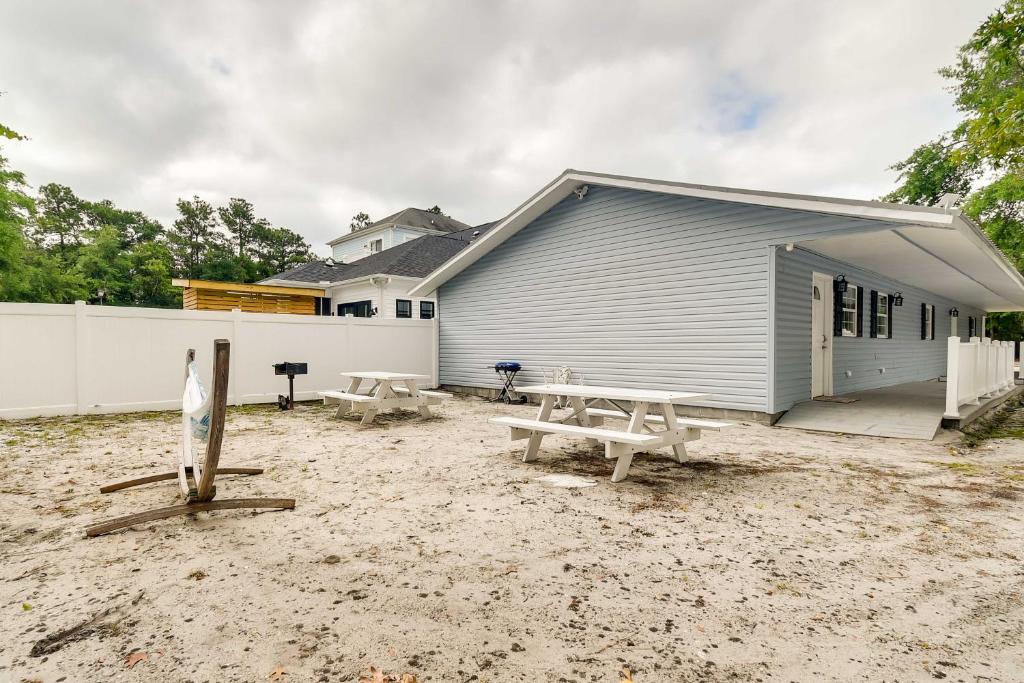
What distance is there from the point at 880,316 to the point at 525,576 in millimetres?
12898

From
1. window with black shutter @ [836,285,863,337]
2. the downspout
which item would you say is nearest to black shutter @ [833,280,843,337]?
window with black shutter @ [836,285,863,337]

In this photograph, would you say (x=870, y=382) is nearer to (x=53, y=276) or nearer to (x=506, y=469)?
(x=506, y=469)

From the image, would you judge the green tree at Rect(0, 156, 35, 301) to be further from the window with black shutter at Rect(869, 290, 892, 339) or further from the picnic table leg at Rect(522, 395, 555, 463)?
the window with black shutter at Rect(869, 290, 892, 339)

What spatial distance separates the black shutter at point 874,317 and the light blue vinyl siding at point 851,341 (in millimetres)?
164

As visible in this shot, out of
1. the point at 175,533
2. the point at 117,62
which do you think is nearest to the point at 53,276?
the point at 117,62

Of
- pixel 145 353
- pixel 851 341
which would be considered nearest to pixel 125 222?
pixel 145 353

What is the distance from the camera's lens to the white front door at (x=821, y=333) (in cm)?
899

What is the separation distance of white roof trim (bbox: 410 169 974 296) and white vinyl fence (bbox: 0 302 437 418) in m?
2.81

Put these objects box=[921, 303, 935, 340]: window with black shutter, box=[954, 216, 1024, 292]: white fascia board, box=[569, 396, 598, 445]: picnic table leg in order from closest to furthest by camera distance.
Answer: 1. box=[569, 396, 598, 445]: picnic table leg
2. box=[954, 216, 1024, 292]: white fascia board
3. box=[921, 303, 935, 340]: window with black shutter

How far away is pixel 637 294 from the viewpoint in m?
9.36

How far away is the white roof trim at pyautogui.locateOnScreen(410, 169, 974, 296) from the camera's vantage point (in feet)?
19.9

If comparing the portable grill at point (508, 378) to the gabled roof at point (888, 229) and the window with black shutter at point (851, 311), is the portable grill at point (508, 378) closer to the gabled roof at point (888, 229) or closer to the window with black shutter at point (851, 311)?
the gabled roof at point (888, 229)

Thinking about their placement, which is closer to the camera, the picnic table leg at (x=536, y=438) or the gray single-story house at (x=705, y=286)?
the picnic table leg at (x=536, y=438)

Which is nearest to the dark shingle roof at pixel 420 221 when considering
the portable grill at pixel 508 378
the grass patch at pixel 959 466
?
the portable grill at pixel 508 378
